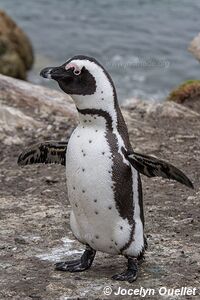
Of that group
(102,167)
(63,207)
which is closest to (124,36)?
(63,207)

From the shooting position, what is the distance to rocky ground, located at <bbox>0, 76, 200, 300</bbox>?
15.4 feet

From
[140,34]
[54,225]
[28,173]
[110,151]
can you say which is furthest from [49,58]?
[110,151]

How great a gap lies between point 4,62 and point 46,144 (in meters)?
11.0

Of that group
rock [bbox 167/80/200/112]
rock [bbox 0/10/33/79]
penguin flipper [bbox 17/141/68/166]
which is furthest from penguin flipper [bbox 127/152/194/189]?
rock [bbox 0/10/33/79]

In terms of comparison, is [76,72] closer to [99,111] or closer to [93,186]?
[99,111]

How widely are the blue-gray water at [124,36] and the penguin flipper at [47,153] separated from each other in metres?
10.8

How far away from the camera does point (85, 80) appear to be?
4.51 m

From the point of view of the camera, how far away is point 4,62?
15688 millimetres

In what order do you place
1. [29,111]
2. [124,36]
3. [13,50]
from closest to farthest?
[29,111] → [13,50] → [124,36]

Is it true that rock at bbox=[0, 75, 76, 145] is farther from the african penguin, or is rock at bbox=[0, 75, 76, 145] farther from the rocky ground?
the african penguin

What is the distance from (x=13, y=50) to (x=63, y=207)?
10260 mm

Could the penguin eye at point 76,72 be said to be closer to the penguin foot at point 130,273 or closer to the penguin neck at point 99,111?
the penguin neck at point 99,111

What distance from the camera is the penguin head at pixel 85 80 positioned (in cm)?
451

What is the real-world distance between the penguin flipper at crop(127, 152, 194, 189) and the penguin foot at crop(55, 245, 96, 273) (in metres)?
0.60
